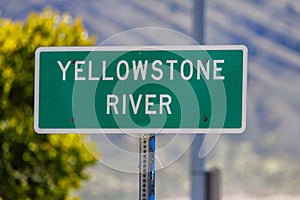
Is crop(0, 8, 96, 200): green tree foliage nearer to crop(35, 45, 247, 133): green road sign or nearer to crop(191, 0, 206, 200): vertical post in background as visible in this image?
crop(191, 0, 206, 200): vertical post in background

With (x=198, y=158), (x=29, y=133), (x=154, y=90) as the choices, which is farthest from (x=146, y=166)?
(x=29, y=133)

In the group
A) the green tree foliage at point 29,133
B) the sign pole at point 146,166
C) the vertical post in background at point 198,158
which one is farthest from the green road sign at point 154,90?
the green tree foliage at point 29,133

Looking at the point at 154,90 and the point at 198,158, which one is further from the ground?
the point at 154,90

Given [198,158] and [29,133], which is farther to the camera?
[29,133]

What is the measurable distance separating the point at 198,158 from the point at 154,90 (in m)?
5.01

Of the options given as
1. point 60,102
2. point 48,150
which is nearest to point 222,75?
point 60,102

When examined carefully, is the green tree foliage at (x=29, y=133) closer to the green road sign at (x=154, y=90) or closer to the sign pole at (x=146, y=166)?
the green road sign at (x=154, y=90)

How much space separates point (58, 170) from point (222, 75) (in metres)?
9.88

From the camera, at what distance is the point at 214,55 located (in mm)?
4023

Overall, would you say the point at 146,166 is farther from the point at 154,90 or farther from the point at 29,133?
the point at 29,133

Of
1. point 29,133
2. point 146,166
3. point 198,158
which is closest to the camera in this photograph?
point 146,166

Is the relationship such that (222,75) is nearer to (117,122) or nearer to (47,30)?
(117,122)

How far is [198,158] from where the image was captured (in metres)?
8.96

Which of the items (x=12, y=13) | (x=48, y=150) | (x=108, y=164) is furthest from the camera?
(x=12, y=13)
